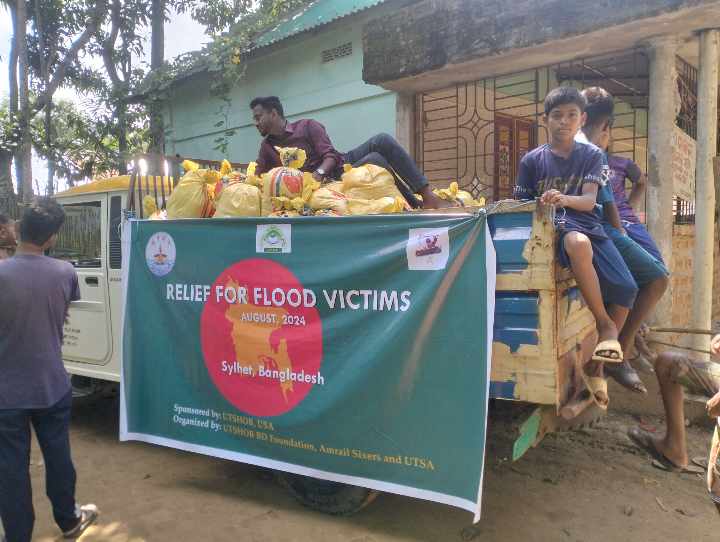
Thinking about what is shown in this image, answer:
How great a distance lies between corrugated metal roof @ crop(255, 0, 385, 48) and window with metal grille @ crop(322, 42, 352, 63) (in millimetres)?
397

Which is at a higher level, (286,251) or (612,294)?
(286,251)

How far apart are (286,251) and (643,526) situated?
231 centimetres

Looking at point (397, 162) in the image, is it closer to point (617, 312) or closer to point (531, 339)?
point (617, 312)

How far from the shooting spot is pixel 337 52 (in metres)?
7.38

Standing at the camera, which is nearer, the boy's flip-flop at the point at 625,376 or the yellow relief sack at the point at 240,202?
the boy's flip-flop at the point at 625,376

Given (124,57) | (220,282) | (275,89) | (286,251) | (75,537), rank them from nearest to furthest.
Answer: (75,537), (286,251), (220,282), (275,89), (124,57)

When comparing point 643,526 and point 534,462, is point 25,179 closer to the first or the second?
point 534,462

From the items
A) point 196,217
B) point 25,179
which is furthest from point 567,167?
point 25,179

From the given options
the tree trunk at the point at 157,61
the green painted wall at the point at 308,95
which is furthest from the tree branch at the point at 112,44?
the green painted wall at the point at 308,95

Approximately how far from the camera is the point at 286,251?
3.06 metres

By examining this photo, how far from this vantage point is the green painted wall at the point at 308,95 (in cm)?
706

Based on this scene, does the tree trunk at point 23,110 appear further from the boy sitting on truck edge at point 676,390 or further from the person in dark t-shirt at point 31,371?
the boy sitting on truck edge at point 676,390

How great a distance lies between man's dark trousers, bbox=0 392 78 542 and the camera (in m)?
2.51

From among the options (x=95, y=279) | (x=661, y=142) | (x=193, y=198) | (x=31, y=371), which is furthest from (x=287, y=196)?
(x=661, y=142)
